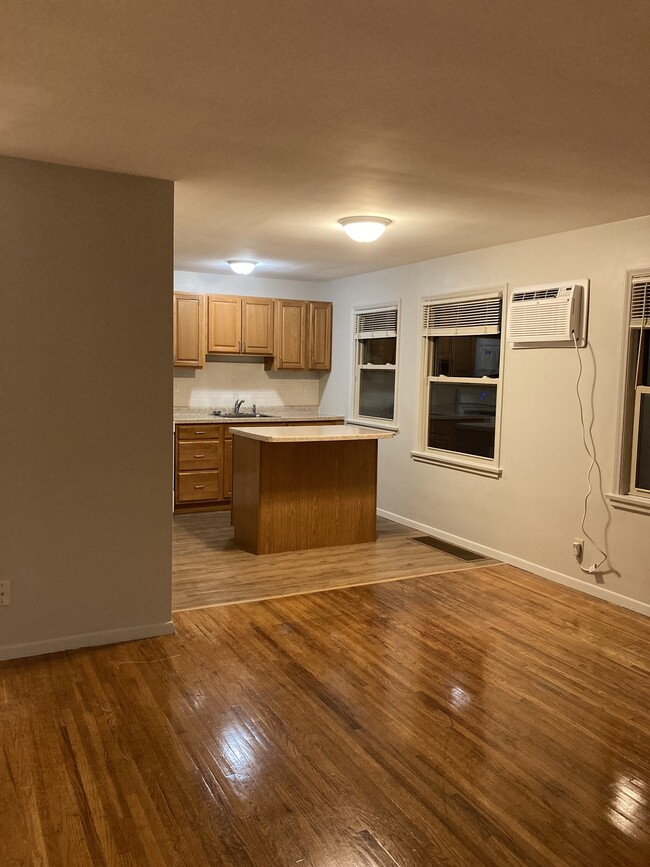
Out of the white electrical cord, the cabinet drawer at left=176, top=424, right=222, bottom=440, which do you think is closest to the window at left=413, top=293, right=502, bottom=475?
the white electrical cord

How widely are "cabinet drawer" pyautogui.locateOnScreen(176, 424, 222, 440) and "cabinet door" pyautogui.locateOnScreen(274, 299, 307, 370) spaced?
107cm


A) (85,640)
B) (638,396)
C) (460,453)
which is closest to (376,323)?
(460,453)

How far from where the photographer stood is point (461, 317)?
570cm

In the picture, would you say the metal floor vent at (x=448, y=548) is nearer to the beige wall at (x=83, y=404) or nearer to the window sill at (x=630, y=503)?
the window sill at (x=630, y=503)

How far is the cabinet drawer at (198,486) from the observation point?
6.75m

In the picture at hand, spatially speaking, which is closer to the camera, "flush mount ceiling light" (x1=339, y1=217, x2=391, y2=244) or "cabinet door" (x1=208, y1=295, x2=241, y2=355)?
"flush mount ceiling light" (x1=339, y1=217, x2=391, y2=244)

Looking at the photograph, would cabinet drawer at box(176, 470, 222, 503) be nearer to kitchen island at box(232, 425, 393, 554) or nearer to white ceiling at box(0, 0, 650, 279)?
kitchen island at box(232, 425, 393, 554)

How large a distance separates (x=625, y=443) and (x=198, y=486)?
13.0 feet

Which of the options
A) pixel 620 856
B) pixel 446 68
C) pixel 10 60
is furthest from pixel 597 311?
pixel 10 60

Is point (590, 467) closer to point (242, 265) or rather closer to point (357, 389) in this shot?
point (357, 389)

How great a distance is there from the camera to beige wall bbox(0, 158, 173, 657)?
329cm

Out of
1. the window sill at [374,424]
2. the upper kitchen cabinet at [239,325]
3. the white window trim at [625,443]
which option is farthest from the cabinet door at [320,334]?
the white window trim at [625,443]

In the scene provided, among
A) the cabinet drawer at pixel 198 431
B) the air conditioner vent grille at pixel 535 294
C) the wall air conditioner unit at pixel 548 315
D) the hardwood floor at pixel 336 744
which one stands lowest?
the hardwood floor at pixel 336 744

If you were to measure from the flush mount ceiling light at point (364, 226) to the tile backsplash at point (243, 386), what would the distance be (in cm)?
333
